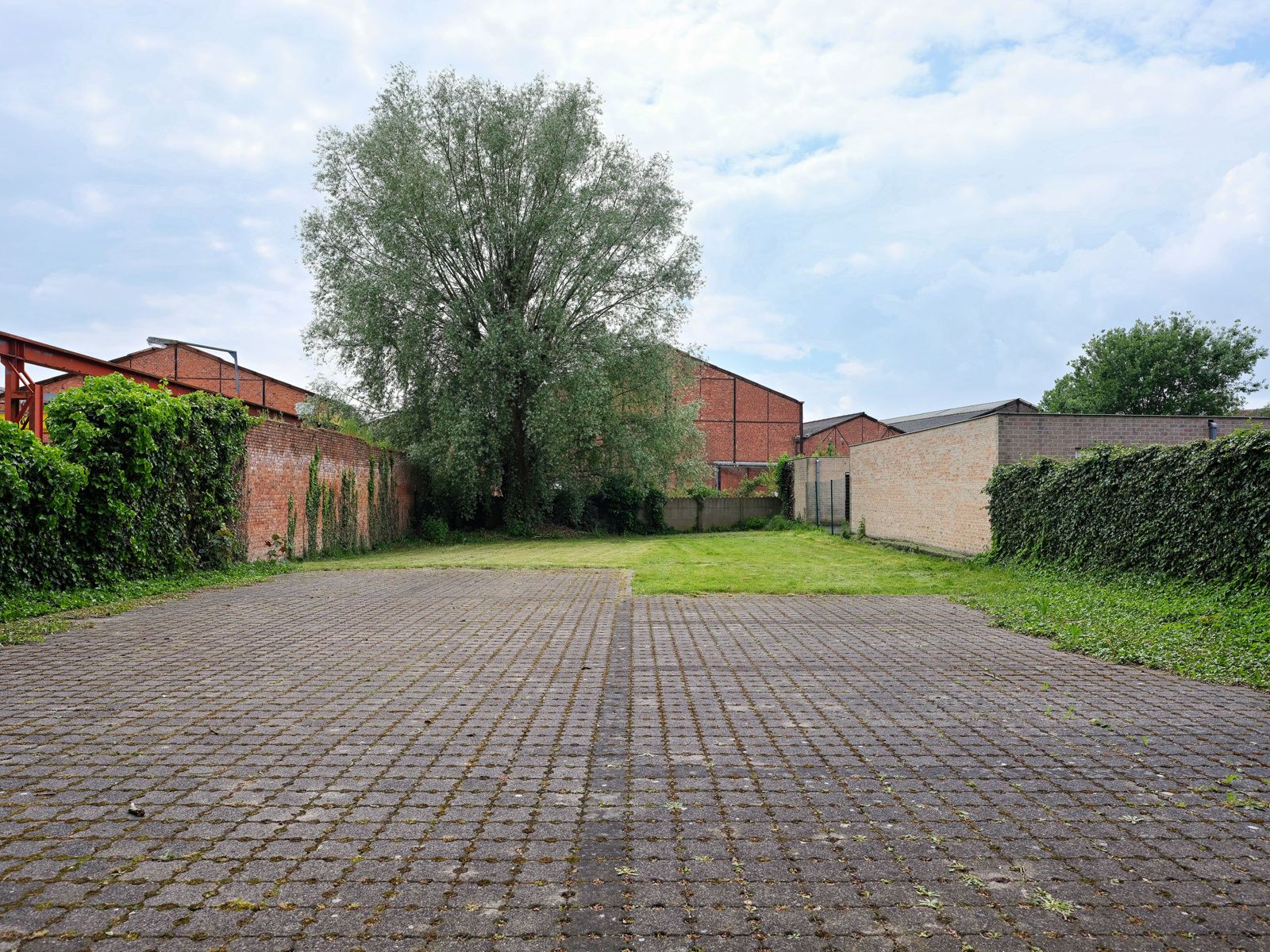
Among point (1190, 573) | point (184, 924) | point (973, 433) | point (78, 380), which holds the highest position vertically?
point (78, 380)

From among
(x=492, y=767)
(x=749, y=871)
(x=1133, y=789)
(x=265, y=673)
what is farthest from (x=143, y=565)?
(x=1133, y=789)

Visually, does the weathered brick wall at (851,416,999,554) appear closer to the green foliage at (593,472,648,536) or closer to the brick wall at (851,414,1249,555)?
the brick wall at (851,414,1249,555)

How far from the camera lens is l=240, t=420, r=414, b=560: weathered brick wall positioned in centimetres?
1471

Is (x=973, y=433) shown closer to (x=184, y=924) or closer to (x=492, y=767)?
(x=492, y=767)

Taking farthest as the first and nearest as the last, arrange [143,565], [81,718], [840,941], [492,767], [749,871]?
[143,565] → [81,718] → [492,767] → [749,871] → [840,941]

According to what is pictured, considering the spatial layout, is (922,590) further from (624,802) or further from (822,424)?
(822,424)

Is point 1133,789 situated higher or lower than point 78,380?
lower

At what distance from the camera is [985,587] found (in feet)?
38.9

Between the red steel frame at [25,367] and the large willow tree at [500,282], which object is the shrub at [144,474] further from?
the large willow tree at [500,282]

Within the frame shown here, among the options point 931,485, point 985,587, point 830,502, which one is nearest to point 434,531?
point 830,502

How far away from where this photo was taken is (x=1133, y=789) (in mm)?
3689

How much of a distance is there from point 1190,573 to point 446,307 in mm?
20201

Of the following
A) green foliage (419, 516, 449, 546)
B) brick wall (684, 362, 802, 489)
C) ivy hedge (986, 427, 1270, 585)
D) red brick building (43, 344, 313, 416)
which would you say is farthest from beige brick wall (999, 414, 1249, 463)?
red brick building (43, 344, 313, 416)

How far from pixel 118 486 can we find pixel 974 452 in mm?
14908
